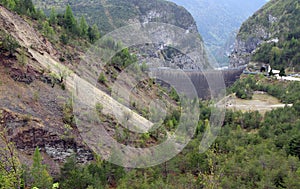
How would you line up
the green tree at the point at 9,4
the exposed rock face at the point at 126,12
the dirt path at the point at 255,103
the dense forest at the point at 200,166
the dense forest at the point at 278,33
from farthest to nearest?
1. the exposed rock face at the point at 126,12
2. the dense forest at the point at 278,33
3. the dirt path at the point at 255,103
4. the green tree at the point at 9,4
5. the dense forest at the point at 200,166

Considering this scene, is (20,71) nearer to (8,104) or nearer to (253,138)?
(8,104)

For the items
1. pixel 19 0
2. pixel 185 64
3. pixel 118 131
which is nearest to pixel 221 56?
pixel 185 64

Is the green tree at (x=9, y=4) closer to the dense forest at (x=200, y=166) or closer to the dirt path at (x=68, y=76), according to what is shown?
the dense forest at (x=200, y=166)

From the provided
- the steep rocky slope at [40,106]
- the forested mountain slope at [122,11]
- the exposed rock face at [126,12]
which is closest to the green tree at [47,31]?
the steep rocky slope at [40,106]

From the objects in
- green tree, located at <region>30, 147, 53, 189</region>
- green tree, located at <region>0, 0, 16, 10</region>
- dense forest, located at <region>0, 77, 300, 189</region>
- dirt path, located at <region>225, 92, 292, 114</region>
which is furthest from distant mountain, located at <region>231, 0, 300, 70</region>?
green tree, located at <region>30, 147, 53, 189</region>

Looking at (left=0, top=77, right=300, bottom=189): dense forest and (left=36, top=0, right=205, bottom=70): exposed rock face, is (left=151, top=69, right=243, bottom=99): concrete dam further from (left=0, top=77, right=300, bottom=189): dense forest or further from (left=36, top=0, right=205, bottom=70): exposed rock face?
(left=0, top=77, right=300, bottom=189): dense forest
